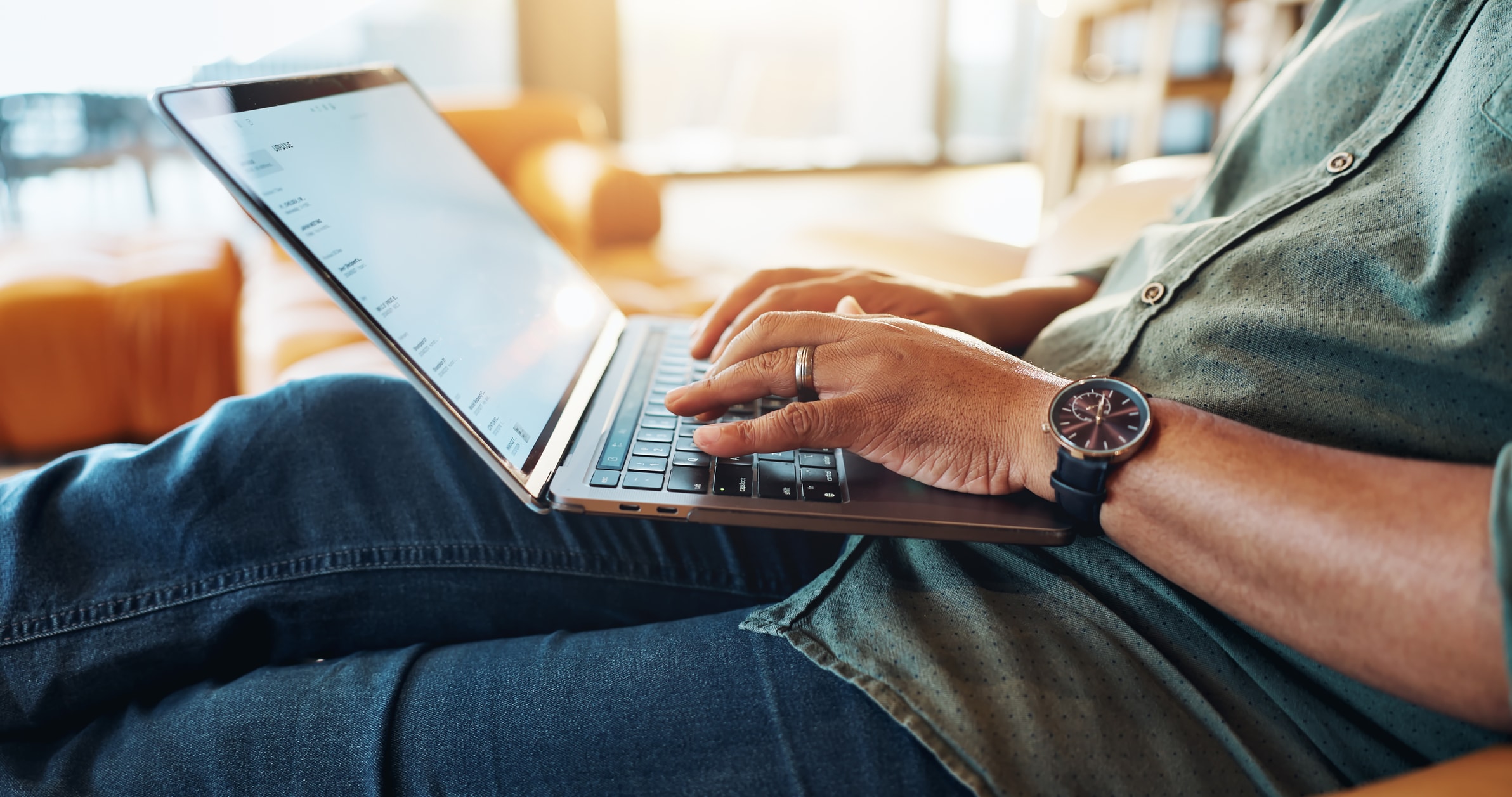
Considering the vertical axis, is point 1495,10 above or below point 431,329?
above

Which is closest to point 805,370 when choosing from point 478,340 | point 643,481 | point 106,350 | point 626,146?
point 643,481

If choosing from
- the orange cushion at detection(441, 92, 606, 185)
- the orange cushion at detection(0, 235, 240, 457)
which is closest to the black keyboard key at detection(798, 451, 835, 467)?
the orange cushion at detection(0, 235, 240, 457)

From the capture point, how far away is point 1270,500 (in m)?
0.42

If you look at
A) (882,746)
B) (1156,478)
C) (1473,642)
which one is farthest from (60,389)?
→ (1473,642)

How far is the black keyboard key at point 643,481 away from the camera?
0.55m

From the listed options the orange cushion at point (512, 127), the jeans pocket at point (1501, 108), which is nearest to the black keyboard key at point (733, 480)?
the jeans pocket at point (1501, 108)

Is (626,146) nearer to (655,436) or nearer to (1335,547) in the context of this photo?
(655,436)

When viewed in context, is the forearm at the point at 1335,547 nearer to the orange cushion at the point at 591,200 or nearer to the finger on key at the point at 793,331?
the finger on key at the point at 793,331

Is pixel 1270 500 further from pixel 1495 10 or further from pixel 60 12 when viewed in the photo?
pixel 60 12

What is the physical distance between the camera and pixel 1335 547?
1.31 feet

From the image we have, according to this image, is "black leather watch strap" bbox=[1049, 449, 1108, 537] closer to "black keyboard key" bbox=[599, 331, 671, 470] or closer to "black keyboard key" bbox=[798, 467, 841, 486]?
"black keyboard key" bbox=[798, 467, 841, 486]

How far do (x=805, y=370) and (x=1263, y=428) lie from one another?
289 mm

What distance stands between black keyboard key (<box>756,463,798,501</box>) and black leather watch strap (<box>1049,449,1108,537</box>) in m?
0.16

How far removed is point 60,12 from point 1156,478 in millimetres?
4206
